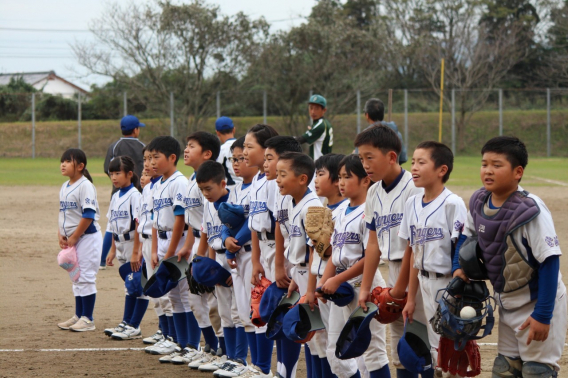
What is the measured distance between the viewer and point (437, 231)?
145 inches

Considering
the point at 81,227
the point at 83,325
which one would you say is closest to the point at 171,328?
the point at 83,325

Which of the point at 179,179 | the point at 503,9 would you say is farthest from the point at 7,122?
the point at 179,179

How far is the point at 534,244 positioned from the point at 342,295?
121cm

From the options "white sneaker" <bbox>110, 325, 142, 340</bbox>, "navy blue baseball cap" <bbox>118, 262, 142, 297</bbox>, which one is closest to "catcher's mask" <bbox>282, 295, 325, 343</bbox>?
"navy blue baseball cap" <bbox>118, 262, 142, 297</bbox>

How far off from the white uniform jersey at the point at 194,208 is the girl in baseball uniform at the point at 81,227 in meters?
1.55

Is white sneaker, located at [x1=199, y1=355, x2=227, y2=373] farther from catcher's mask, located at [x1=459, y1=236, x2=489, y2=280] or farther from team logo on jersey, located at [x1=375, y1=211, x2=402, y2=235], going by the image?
catcher's mask, located at [x1=459, y1=236, x2=489, y2=280]

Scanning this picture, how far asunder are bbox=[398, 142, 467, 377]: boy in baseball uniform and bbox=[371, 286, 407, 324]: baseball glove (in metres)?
0.08

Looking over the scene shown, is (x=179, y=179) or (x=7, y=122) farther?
(x=7, y=122)

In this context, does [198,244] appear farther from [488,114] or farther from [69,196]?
[488,114]

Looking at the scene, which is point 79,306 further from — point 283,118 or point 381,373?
point 283,118

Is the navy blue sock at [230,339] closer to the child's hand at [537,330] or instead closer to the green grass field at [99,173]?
the child's hand at [537,330]

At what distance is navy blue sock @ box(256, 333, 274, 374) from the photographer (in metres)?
4.90

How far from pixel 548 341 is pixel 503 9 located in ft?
137

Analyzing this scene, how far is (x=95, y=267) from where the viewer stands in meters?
6.75
